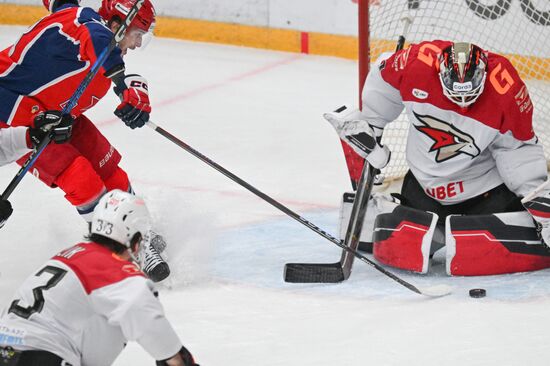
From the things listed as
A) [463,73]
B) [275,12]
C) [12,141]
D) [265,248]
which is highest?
[463,73]

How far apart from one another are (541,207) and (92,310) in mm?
1861

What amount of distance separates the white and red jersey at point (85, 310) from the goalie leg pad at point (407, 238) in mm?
1612

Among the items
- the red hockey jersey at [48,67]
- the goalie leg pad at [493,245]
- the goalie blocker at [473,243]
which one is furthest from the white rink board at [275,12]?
the goalie leg pad at [493,245]

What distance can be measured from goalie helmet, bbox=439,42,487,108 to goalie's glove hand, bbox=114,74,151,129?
1026 mm

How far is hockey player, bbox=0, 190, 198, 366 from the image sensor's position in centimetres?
248

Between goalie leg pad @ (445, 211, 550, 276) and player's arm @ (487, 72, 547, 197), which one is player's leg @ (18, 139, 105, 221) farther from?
player's arm @ (487, 72, 547, 197)

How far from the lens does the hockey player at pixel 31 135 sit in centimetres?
373

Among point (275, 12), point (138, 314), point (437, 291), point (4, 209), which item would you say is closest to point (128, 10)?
point (4, 209)

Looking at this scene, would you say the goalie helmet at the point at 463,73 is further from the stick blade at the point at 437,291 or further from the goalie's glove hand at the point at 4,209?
the goalie's glove hand at the point at 4,209

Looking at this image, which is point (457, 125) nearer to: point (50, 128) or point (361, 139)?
point (361, 139)

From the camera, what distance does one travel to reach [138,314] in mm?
2461

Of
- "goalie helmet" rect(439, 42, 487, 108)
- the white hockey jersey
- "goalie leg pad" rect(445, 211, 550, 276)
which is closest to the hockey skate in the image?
the white hockey jersey

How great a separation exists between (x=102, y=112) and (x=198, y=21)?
171 cm

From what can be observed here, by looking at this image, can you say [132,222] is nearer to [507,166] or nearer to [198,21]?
[507,166]
